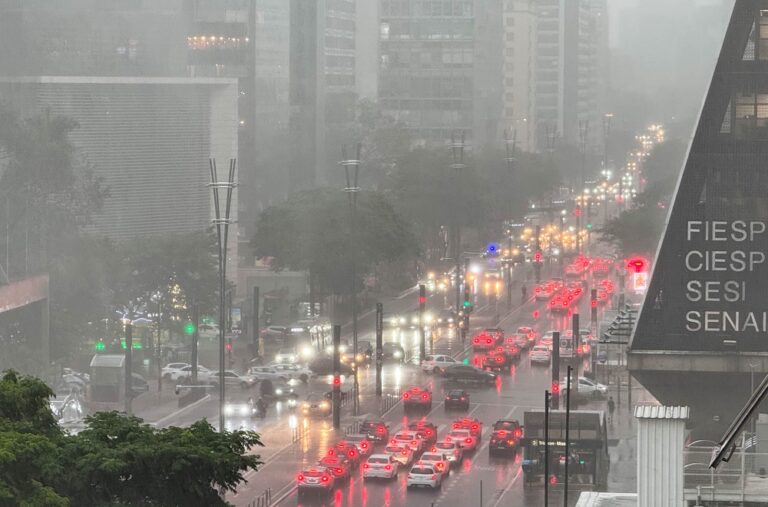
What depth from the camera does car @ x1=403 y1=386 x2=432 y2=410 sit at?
77.5 m

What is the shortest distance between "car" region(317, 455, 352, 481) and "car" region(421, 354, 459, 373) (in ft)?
85.3

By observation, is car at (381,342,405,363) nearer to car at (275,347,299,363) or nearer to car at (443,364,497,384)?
car at (275,347,299,363)

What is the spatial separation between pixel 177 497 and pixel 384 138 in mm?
160854

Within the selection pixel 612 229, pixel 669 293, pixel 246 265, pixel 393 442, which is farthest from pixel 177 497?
pixel 246 265

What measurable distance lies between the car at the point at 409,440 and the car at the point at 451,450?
0.49 metres

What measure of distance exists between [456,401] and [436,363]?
10.8 m

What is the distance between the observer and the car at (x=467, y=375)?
3359 inches

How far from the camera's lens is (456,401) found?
255 feet

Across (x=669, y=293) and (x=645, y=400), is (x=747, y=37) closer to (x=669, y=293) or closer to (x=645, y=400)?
(x=669, y=293)

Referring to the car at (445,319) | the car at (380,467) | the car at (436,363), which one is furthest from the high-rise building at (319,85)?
the car at (380,467)

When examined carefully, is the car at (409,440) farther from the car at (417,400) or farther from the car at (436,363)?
the car at (436,363)

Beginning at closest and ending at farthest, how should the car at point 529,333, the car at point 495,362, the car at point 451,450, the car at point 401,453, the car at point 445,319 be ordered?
the car at point 401,453
the car at point 451,450
the car at point 495,362
the car at point 529,333
the car at point 445,319

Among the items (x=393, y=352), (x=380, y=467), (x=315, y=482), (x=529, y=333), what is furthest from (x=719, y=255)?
(x=529, y=333)

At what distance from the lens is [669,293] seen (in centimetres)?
5809
